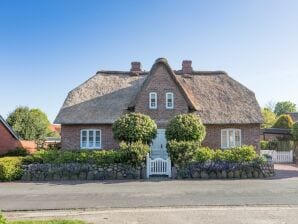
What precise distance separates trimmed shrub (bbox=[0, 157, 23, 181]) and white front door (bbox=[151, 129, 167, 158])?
9.62 metres

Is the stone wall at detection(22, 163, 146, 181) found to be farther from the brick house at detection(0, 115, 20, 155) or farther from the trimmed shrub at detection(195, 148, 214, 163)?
the brick house at detection(0, 115, 20, 155)

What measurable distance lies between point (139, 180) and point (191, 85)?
13.2 metres

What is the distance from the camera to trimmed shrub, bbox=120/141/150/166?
72.2ft

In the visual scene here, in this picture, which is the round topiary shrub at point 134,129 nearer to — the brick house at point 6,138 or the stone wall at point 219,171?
the stone wall at point 219,171

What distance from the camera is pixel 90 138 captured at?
29.2 meters

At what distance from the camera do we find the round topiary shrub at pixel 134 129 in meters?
23.8

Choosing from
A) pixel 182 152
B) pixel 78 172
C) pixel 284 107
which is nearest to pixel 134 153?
pixel 182 152

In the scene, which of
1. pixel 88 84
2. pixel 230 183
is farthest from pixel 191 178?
pixel 88 84

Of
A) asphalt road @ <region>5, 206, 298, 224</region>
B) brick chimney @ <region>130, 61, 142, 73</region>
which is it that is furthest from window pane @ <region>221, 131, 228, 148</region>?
asphalt road @ <region>5, 206, 298, 224</region>

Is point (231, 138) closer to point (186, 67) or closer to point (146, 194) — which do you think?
point (186, 67)

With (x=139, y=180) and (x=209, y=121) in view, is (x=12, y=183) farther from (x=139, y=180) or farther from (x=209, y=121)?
(x=209, y=121)

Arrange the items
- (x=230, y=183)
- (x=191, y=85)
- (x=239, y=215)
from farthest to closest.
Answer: (x=191, y=85)
(x=230, y=183)
(x=239, y=215)

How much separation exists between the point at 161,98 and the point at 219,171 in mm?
8718

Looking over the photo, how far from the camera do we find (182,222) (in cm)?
1061
